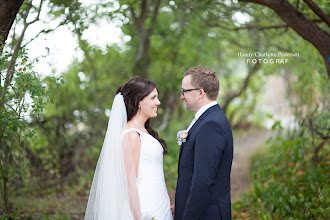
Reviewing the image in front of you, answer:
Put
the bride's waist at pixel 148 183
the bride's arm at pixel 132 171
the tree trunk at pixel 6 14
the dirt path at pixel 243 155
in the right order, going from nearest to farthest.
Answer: the bride's arm at pixel 132 171, the bride's waist at pixel 148 183, the tree trunk at pixel 6 14, the dirt path at pixel 243 155

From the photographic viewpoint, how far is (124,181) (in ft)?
10.4

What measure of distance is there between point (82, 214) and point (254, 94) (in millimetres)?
9380

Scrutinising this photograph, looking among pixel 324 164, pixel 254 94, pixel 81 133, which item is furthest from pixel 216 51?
pixel 324 164

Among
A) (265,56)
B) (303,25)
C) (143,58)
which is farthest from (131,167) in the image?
(265,56)

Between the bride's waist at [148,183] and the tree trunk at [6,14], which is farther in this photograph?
the tree trunk at [6,14]

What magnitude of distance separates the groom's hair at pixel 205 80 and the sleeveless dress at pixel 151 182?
28.8 inches

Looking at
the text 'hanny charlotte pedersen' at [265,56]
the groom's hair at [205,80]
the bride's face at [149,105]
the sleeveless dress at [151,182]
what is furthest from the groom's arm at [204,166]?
the text 'hanny charlotte pedersen' at [265,56]

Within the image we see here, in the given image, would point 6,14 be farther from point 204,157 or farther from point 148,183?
point 204,157

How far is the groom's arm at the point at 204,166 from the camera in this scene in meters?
2.70

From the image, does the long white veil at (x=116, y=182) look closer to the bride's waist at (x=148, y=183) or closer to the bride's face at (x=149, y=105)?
the bride's waist at (x=148, y=183)

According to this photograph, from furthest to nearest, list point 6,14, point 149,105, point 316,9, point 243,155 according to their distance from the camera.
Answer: point 243,155
point 316,9
point 6,14
point 149,105

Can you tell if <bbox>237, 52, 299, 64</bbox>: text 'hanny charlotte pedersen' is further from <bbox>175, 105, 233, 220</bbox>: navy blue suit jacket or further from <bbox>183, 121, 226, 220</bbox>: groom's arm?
<bbox>183, 121, 226, 220</bbox>: groom's arm

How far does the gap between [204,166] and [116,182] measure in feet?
2.96

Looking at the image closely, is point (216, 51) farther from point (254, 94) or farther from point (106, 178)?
point (106, 178)
